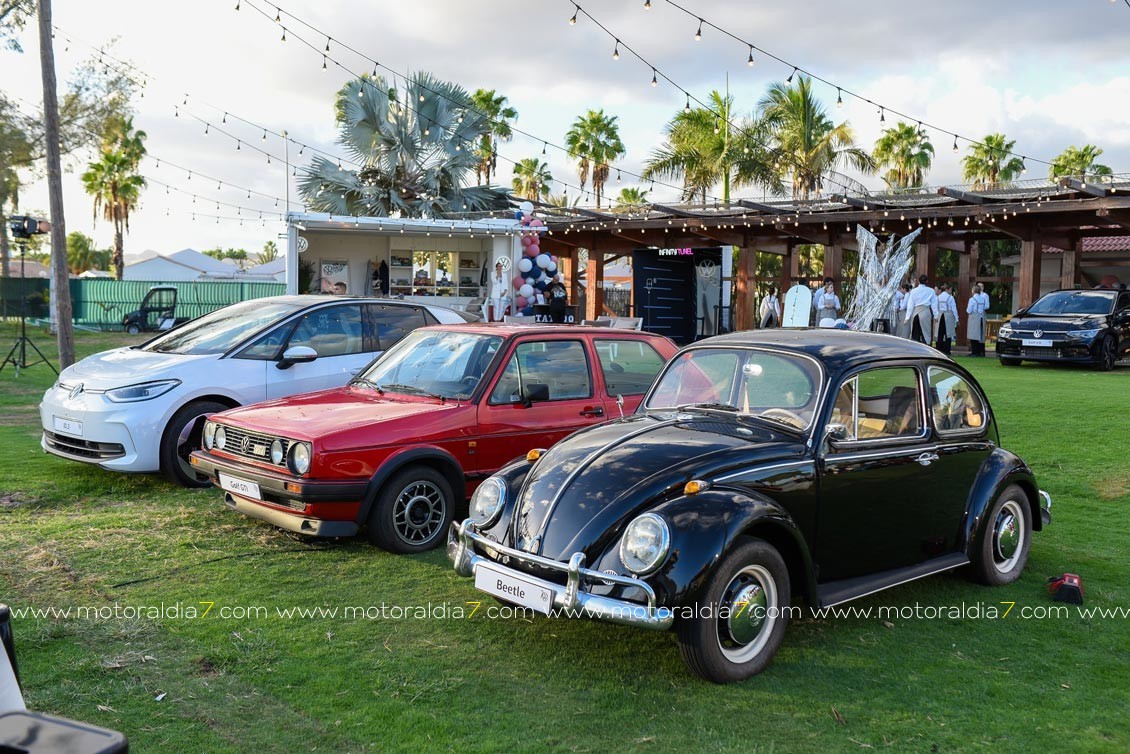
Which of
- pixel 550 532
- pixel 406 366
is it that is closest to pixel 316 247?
pixel 406 366

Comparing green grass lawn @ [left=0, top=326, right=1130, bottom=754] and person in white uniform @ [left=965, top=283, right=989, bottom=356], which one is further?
person in white uniform @ [left=965, top=283, right=989, bottom=356]

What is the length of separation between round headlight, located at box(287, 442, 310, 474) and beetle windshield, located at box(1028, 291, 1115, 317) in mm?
17623

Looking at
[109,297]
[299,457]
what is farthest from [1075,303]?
[109,297]

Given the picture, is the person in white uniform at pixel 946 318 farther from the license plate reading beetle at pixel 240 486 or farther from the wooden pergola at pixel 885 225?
the license plate reading beetle at pixel 240 486

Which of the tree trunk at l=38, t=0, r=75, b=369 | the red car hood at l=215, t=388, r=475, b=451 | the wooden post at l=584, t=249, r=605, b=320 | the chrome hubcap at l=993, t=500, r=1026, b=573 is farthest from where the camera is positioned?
the wooden post at l=584, t=249, r=605, b=320

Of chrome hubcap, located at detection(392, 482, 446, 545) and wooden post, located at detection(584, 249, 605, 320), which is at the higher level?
wooden post, located at detection(584, 249, 605, 320)

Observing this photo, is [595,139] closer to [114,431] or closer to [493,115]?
[493,115]

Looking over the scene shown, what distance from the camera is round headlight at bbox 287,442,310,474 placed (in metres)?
5.70

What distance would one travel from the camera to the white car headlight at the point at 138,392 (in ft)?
24.5

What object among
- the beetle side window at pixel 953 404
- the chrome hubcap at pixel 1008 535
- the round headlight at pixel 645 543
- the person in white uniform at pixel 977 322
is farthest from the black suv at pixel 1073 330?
the round headlight at pixel 645 543

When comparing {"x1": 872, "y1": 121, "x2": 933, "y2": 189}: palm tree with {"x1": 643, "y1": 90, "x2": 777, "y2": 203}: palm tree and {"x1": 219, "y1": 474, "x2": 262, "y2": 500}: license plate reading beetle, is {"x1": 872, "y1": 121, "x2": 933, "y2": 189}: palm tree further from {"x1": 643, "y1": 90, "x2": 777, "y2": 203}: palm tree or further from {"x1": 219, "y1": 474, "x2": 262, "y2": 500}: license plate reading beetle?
{"x1": 219, "y1": 474, "x2": 262, "y2": 500}: license plate reading beetle

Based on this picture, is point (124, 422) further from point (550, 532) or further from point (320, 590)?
point (550, 532)

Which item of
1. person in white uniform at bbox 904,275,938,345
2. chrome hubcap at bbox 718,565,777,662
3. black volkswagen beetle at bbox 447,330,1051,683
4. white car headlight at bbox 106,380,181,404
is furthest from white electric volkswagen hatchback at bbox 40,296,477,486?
person in white uniform at bbox 904,275,938,345

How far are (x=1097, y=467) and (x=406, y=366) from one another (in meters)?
6.41
